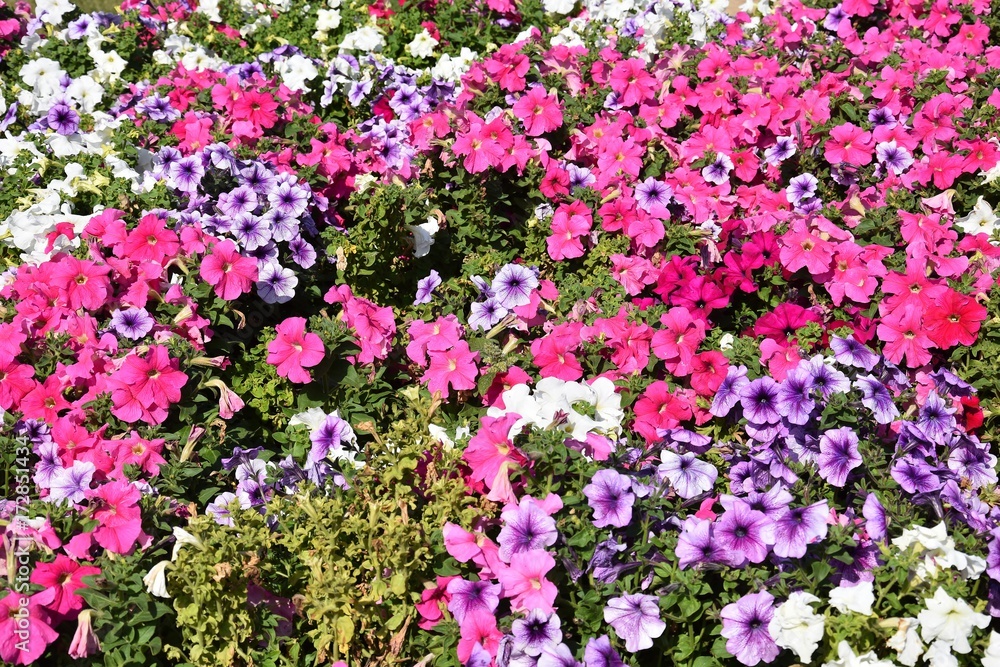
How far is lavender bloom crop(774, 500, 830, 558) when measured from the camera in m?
2.31

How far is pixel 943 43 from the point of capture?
16.5 ft

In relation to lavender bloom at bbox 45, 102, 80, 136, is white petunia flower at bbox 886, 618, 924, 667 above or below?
below

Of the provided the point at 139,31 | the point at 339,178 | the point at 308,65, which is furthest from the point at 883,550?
the point at 139,31

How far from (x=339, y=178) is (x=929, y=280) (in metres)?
2.52

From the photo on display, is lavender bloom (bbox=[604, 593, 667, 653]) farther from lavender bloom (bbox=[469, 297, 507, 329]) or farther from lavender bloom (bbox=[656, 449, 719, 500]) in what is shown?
lavender bloom (bbox=[469, 297, 507, 329])

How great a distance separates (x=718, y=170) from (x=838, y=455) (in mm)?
1767

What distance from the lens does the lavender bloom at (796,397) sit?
105 inches

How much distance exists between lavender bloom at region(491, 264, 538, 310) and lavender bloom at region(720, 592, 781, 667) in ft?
4.54

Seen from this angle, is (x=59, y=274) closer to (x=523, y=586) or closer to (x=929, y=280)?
(x=523, y=586)

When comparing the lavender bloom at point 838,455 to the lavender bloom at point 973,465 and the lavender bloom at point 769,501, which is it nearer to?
the lavender bloom at point 769,501

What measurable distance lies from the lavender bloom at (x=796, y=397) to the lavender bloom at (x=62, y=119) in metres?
3.43

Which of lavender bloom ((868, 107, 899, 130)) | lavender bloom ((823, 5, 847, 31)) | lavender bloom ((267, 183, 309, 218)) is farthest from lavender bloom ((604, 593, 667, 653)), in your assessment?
lavender bloom ((823, 5, 847, 31))

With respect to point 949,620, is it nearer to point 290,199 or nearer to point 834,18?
point 290,199

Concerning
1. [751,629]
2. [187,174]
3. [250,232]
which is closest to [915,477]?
[751,629]
